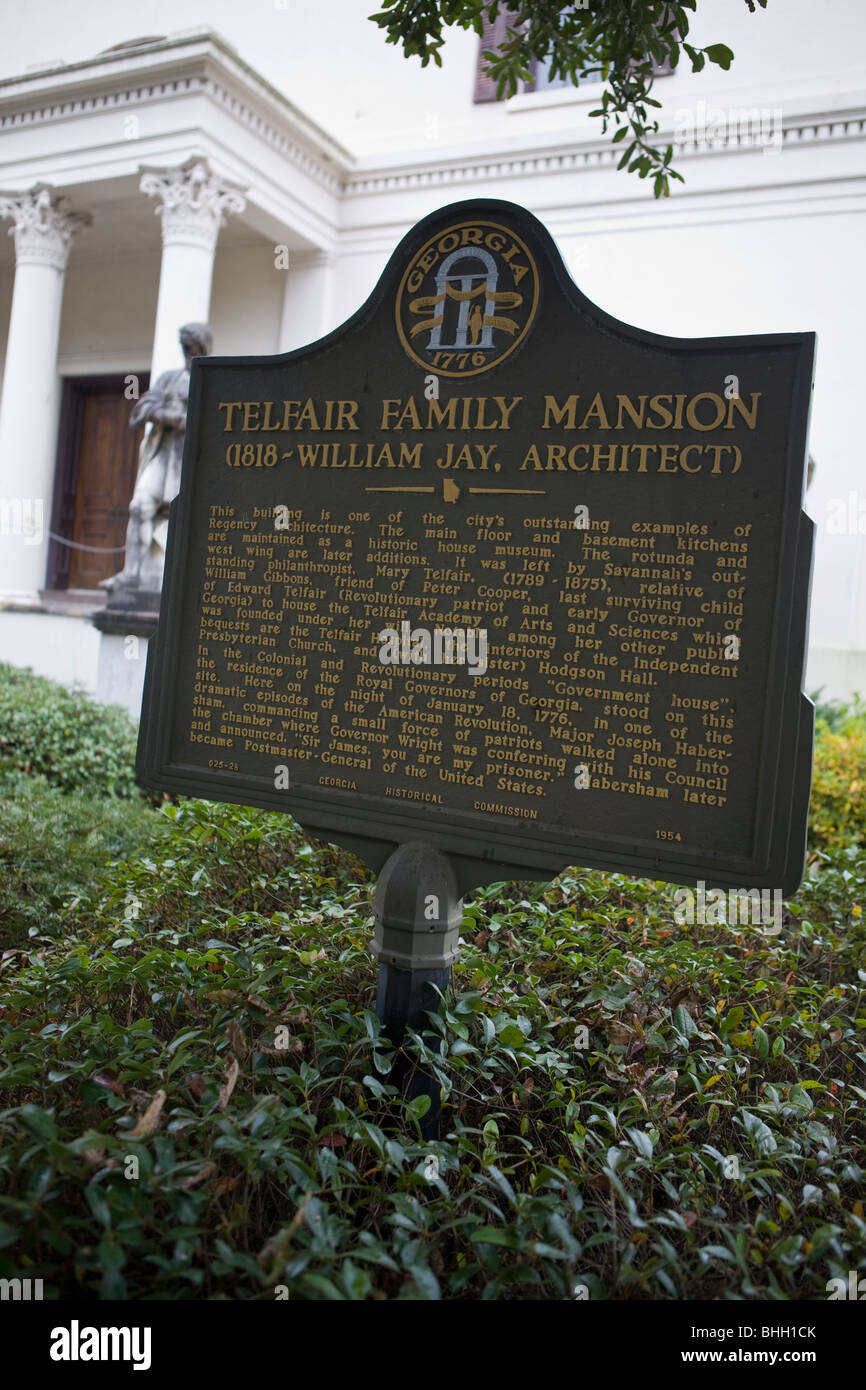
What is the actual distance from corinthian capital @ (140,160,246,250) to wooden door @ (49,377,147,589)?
412 cm

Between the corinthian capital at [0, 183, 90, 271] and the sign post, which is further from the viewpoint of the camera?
the corinthian capital at [0, 183, 90, 271]

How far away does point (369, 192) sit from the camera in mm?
13219

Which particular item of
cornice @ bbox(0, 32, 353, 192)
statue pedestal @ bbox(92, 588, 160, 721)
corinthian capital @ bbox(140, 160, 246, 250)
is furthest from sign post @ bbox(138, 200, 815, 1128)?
cornice @ bbox(0, 32, 353, 192)

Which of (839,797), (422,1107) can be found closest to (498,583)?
(422,1107)

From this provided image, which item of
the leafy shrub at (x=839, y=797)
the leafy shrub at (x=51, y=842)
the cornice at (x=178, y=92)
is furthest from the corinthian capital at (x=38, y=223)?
the leafy shrub at (x=839, y=797)

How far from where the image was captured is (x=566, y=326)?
114 inches

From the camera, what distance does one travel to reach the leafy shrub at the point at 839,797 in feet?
22.7

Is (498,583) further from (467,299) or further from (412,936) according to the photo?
(412,936)

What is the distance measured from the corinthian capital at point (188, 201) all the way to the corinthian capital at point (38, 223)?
5.53 feet

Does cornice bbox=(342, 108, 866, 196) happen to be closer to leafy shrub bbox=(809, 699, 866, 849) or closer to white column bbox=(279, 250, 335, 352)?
white column bbox=(279, 250, 335, 352)

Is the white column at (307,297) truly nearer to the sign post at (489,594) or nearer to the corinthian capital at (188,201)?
the corinthian capital at (188,201)

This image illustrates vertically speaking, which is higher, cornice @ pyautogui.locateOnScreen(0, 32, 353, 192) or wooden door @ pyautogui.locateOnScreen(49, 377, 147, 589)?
cornice @ pyautogui.locateOnScreen(0, 32, 353, 192)

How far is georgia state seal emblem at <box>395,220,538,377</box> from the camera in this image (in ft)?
9.74

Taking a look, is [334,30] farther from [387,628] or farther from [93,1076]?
[93,1076]
